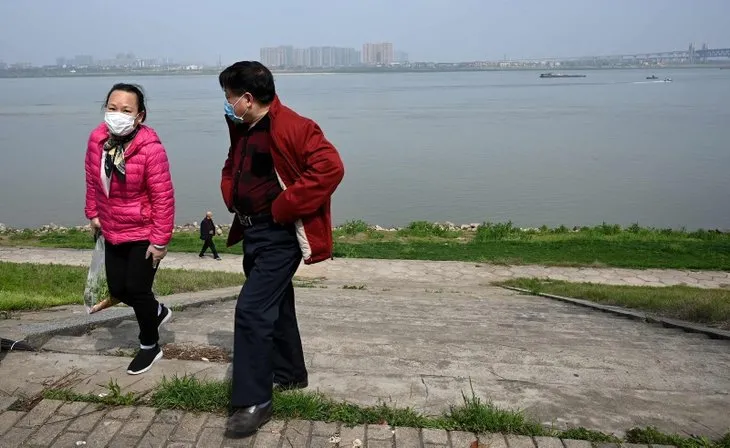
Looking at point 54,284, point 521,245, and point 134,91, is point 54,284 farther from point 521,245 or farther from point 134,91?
point 521,245

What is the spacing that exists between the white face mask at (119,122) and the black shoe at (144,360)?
1.16 m

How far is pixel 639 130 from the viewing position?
44.7 meters

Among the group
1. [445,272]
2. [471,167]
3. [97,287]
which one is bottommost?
[471,167]

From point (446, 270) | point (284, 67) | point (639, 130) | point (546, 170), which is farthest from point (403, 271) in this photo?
point (284, 67)

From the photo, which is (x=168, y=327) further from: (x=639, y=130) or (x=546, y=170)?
(x=639, y=130)

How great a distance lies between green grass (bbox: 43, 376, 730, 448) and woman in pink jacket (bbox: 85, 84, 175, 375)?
39cm

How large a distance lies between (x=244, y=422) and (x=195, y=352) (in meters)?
1.19

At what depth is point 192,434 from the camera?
3053 millimetres

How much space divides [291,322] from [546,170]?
1141 inches

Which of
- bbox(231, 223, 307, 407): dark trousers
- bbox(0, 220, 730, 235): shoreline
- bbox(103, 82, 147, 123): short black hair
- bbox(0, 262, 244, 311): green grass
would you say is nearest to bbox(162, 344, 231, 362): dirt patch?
bbox(231, 223, 307, 407): dark trousers

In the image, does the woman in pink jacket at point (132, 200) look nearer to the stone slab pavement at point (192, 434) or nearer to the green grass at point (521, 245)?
the stone slab pavement at point (192, 434)

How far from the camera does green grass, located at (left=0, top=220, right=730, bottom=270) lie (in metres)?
13.9

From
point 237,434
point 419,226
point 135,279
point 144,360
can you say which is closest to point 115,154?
point 135,279

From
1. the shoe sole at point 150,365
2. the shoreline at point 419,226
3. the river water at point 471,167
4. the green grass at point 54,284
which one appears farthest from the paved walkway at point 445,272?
the river water at point 471,167
